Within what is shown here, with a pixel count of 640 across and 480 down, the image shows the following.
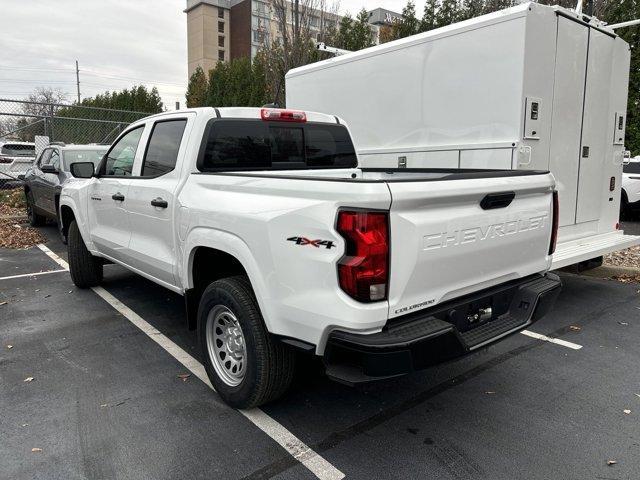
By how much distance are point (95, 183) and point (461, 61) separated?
4.03 meters

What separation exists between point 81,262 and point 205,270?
3140 mm

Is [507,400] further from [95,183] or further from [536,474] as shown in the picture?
[95,183]

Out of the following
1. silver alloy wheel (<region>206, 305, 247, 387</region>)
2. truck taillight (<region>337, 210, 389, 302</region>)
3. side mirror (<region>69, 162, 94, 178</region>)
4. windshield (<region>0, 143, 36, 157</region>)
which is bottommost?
silver alloy wheel (<region>206, 305, 247, 387</region>)

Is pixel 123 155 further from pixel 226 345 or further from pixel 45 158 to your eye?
pixel 45 158

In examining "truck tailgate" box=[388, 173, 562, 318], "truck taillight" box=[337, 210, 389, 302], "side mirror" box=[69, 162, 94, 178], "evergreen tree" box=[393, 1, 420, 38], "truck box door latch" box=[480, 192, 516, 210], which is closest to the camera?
"truck taillight" box=[337, 210, 389, 302]

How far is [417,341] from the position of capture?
8.41 feet

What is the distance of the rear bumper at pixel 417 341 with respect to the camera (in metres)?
2.54

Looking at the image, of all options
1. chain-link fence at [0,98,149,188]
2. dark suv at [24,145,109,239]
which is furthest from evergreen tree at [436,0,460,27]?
dark suv at [24,145,109,239]

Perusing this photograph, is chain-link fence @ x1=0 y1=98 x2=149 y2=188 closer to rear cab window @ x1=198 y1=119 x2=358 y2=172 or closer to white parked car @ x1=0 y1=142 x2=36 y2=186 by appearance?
white parked car @ x1=0 y1=142 x2=36 y2=186

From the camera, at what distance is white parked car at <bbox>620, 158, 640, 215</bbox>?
12141 millimetres

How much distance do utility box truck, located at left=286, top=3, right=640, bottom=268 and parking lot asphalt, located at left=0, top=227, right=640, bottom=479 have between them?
151cm

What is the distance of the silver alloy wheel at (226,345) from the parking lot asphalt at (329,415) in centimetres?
23

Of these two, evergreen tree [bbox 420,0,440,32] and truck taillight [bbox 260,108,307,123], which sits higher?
evergreen tree [bbox 420,0,440,32]

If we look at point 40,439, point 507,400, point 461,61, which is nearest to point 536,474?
point 507,400
